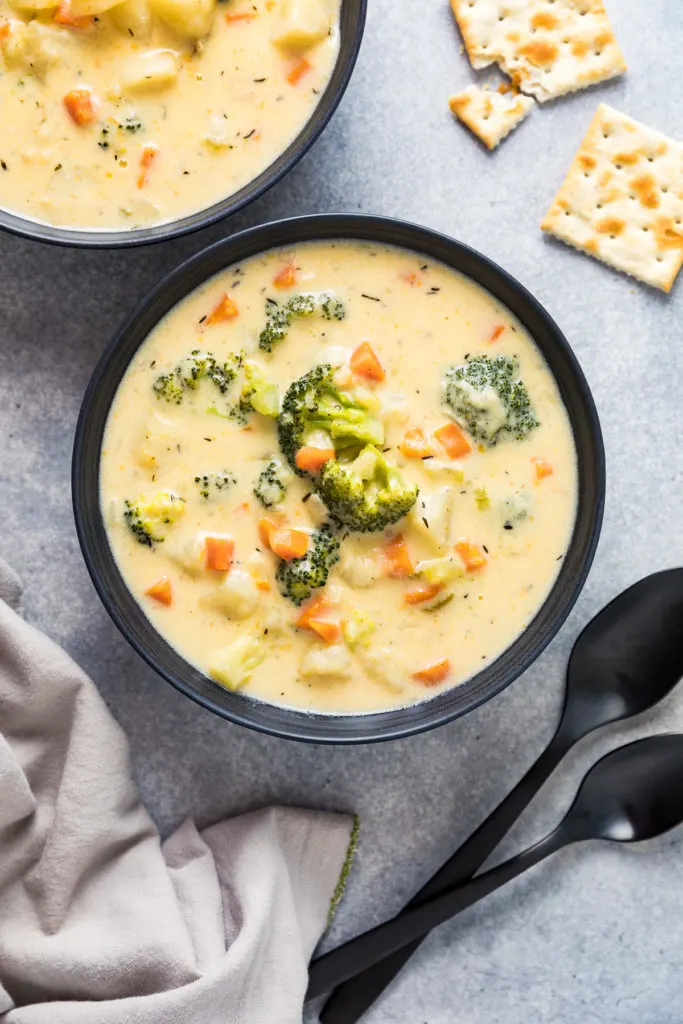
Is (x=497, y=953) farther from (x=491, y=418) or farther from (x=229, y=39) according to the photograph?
(x=229, y=39)

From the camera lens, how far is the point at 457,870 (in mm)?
3334

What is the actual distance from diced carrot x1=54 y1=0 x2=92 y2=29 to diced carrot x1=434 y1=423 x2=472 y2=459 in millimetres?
1561

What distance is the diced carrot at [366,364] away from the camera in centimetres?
293

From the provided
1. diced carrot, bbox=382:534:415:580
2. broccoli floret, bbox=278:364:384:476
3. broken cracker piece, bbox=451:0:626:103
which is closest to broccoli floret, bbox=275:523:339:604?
diced carrot, bbox=382:534:415:580

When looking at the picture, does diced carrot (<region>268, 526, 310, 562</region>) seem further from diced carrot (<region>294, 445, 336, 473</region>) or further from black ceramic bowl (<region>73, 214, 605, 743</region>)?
black ceramic bowl (<region>73, 214, 605, 743</region>)

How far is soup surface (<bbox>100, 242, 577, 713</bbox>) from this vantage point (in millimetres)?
2945

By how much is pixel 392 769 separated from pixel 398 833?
0.70 ft

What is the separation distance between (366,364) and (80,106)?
113 cm

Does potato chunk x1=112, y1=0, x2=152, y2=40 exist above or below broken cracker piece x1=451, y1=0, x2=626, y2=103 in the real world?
above

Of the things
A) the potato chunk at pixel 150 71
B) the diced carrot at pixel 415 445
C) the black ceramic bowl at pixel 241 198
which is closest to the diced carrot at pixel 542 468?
the diced carrot at pixel 415 445

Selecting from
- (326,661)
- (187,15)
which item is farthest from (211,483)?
(187,15)

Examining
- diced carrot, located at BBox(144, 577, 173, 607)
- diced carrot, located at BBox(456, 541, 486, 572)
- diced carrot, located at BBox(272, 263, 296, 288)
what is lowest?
diced carrot, located at BBox(144, 577, 173, 607)

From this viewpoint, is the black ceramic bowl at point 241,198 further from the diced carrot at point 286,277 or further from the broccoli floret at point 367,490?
the broccoli floret at point 367,490

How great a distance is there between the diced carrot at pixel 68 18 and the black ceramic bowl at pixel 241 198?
22.3 inches
